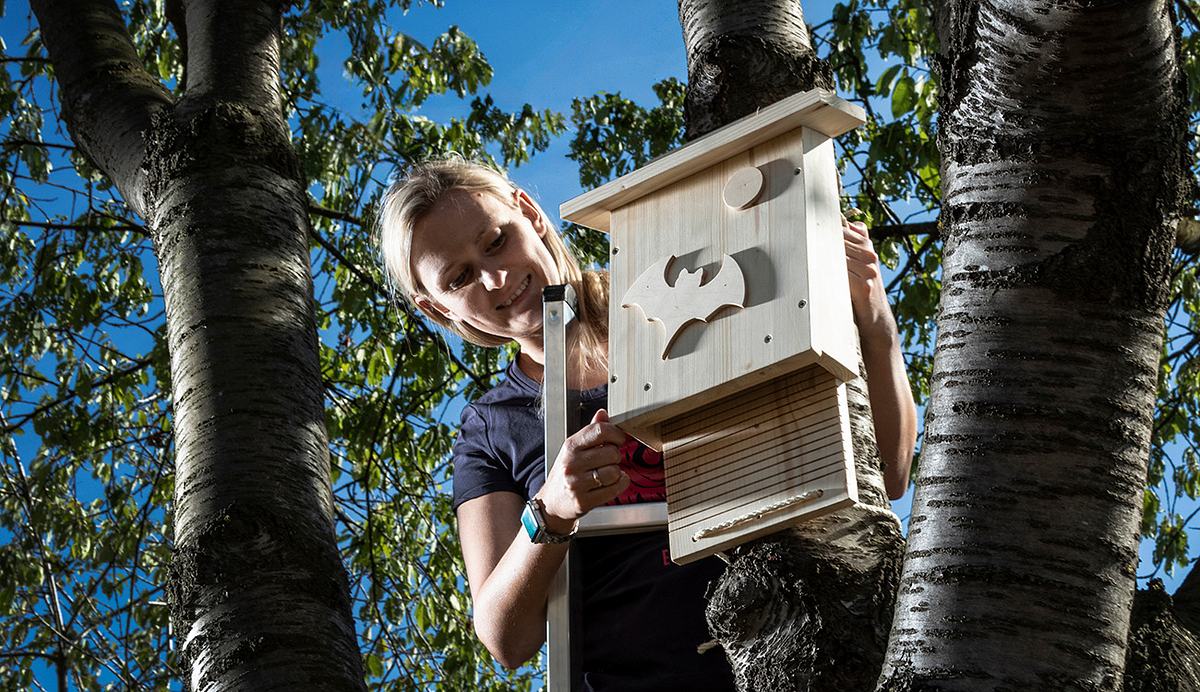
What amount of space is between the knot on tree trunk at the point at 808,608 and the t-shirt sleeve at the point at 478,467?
0.73 meters

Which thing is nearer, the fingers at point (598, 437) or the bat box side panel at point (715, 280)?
the bat box side panel at point (715, 280)

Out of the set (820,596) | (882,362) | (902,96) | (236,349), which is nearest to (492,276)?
(236,349)

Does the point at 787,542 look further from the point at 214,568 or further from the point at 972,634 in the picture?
the point at 214,568

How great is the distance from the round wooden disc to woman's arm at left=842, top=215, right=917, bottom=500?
0.78 feet

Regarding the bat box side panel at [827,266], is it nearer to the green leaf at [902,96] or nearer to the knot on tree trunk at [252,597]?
the knot on tree trunk at [252,597]

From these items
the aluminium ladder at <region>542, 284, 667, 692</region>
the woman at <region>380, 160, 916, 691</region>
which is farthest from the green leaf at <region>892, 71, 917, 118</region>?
the aluminium ladder at <region>542, 284, 667, 692</region>

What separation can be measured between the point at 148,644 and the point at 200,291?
137 inches

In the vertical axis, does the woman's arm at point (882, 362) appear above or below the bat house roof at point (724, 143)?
below

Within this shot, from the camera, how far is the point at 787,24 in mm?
2150

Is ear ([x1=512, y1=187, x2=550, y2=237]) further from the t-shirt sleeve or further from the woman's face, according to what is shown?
the t-shirt sleeve

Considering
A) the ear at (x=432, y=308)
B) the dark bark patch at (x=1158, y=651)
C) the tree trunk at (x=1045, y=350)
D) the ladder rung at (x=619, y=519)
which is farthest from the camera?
the ear at (x=432, y=308)

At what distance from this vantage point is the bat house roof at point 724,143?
1.67 metres

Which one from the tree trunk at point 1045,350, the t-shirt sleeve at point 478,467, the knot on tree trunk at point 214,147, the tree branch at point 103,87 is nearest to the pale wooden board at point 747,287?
the tree trunk at point 1045,350

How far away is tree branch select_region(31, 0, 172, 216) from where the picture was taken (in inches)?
108
